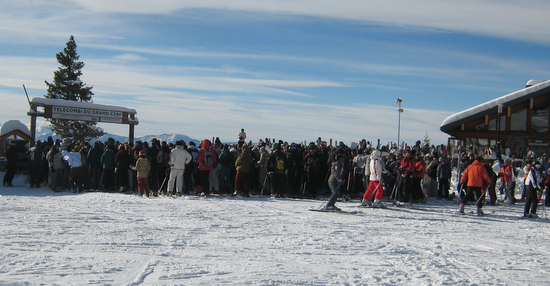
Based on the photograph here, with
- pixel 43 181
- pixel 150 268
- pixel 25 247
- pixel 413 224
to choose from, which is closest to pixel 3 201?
pixel 43 181

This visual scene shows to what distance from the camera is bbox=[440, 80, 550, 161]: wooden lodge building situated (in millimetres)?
23938

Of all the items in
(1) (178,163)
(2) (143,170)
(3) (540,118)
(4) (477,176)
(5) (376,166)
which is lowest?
(2) (143,170)

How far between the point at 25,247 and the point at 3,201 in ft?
20.9

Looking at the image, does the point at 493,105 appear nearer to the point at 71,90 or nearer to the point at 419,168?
the point at 419,168

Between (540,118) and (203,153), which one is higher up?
(540,118)

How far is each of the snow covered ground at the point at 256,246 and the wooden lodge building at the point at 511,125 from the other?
497 inches

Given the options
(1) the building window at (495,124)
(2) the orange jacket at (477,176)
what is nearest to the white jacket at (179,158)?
(2) the orange jacket at (477,176)

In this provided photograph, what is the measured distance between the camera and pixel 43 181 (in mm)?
17547

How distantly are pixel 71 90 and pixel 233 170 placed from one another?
28.7 metres

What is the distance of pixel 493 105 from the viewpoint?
23.7 metres

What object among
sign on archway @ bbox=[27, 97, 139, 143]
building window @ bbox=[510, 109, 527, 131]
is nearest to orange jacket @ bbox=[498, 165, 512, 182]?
building window @ bbox=[510, 109, 527, 131]

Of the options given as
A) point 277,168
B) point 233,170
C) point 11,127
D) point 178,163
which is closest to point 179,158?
point 178,163

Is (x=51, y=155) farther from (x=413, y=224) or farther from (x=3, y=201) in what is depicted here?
(x=413, y=224)

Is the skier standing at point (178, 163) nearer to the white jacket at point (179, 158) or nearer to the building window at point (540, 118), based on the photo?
the white jacket at point (179, 158)
